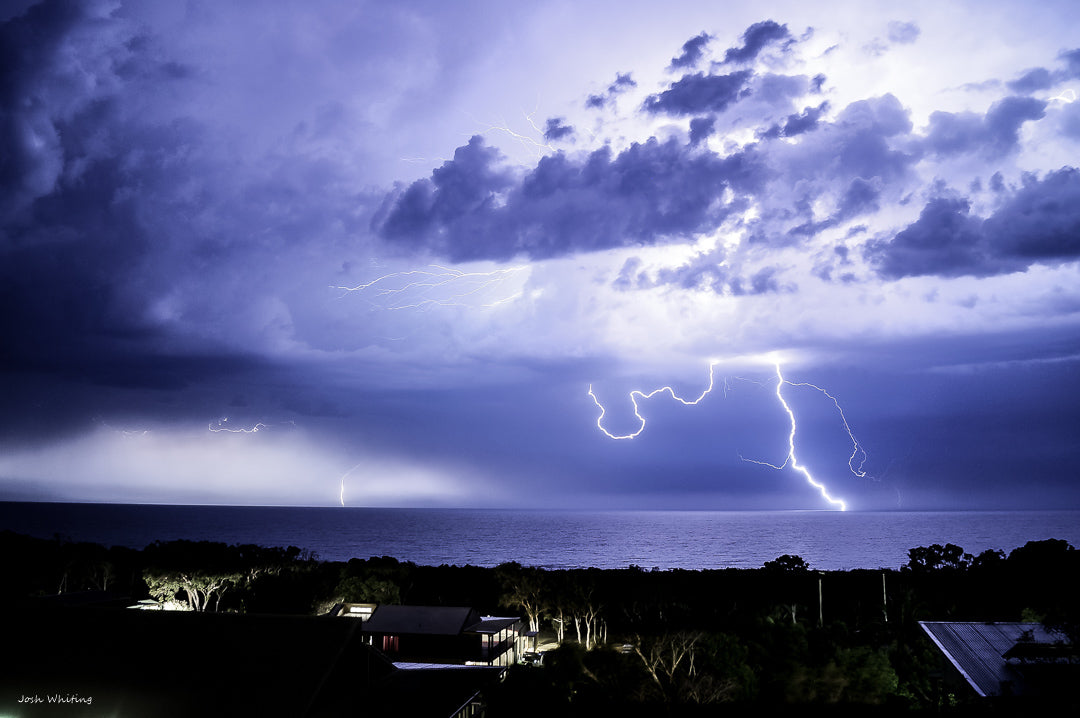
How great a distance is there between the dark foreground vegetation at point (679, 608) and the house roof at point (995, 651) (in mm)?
759

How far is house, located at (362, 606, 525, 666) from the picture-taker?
1187 inches

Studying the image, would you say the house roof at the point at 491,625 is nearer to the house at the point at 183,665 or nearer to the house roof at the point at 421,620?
the house roof at the point at 421,620

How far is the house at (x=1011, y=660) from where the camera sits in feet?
63.0

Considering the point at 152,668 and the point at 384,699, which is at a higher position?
the point at 152,668

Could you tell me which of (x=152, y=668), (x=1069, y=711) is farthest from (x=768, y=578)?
(x=152, y=668)

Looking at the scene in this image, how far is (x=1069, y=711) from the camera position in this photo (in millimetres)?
17953

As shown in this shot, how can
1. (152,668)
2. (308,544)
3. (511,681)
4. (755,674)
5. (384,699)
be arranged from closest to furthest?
(152,668), (384,699), (511,681), (755,674), (308,544)

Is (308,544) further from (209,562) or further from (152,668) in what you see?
(152,668)

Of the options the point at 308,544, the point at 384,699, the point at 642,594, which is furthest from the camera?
the point at 308,544

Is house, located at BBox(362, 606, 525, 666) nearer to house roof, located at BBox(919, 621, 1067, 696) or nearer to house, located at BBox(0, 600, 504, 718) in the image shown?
house, located at BBox(0, 600, 504, 718)

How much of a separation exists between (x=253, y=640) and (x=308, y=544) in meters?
102

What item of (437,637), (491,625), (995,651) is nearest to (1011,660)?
(995,651)

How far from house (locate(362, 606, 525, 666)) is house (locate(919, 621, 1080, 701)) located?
57.7 ft

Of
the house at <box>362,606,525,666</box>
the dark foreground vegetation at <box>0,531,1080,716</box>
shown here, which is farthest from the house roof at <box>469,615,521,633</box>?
the dark foreground vegetation at <box>0,531,1080,716</box>
